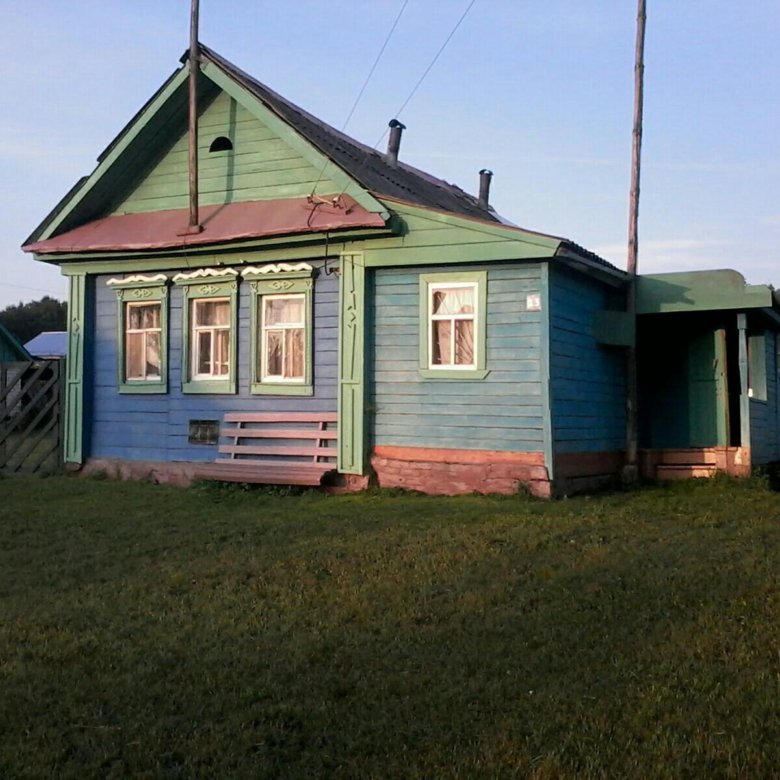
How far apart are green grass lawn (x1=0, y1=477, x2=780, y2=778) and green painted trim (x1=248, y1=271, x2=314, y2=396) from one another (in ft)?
12.4

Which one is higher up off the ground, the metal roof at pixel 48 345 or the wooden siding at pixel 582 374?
the metal roof at pixel 48 345

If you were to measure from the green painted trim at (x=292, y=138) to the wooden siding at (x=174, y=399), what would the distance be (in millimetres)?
1270

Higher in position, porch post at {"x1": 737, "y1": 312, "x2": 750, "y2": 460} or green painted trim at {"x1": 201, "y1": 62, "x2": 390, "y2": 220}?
green painted trim at {"x1": 201, "y1": 62, "x2": 390, "y2": 220}

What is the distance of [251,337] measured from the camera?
1465 cm

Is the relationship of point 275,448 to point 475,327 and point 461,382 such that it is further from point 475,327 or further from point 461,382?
point 475,327

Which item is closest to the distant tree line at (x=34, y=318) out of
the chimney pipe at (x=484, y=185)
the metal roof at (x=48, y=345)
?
the metal roof at (x=48, y=345)

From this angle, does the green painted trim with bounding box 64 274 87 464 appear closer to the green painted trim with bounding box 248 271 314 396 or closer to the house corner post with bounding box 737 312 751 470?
the green painted trim with bounding box 248 271 314 396

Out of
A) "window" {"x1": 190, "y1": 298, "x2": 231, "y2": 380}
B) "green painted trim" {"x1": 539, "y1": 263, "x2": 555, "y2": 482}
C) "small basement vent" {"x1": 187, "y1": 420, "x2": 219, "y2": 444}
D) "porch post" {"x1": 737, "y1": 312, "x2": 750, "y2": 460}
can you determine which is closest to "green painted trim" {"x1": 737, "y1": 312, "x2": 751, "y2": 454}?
"porch post" {"x1": 737, "y1": 312, "x2": 750, "y2": 460}

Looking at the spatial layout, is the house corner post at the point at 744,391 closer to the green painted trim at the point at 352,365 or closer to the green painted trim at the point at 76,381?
the green painted trim at the point at 352,365

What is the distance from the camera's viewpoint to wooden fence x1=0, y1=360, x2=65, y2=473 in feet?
53.3

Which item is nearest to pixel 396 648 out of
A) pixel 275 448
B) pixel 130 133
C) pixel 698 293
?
pixel 275 448

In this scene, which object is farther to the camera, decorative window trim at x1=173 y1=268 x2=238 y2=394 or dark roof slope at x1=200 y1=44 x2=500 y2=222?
decorative window trim at x1=173 y1=268 x2=238 y2=394

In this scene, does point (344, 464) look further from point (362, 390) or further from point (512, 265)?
point (512, 265)

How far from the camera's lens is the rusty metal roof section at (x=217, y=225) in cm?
1354
